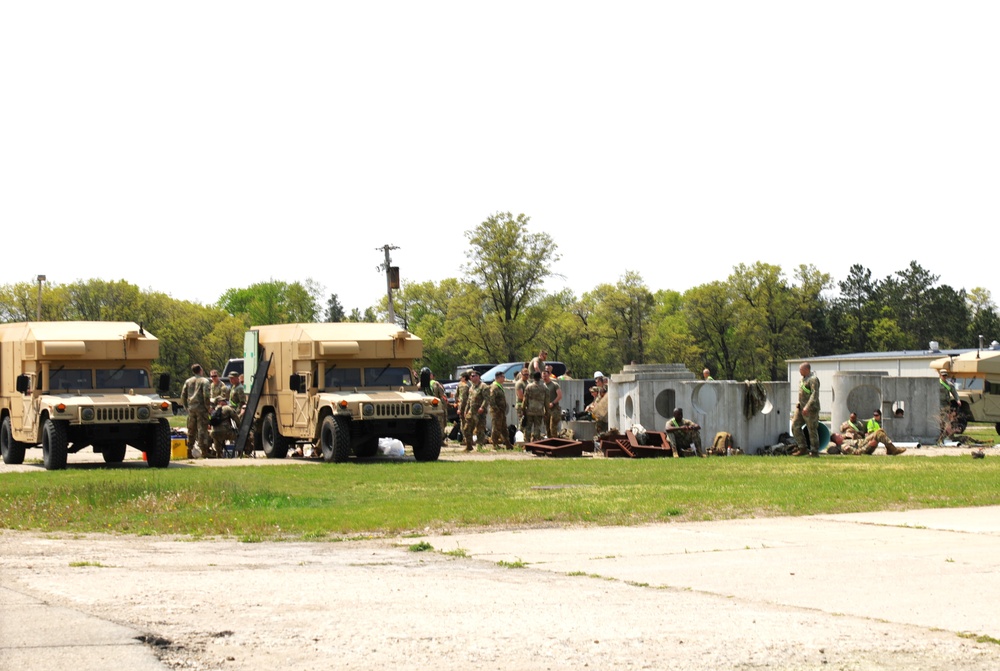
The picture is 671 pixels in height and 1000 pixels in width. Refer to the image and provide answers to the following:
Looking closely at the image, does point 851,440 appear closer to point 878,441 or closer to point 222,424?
point 878,441

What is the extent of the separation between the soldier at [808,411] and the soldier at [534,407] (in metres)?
5.23

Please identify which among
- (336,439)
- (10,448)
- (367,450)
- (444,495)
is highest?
(336,439)

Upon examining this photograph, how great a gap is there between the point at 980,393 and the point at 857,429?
10.7m

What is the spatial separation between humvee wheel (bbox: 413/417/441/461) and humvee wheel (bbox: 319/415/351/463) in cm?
123

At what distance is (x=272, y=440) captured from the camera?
85.0 ft

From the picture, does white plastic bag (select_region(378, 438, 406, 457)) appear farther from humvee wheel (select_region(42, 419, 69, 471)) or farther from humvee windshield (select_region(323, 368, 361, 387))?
humvee wheel (select_region(42, 419, 69, 471))

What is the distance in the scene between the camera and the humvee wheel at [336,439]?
2305 centimetres

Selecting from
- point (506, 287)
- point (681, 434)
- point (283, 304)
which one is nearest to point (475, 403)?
point (681, 434)

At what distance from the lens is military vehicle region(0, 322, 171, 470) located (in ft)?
72.2

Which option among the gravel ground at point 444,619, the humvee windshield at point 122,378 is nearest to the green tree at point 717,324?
the humvee windshield at point 122,378

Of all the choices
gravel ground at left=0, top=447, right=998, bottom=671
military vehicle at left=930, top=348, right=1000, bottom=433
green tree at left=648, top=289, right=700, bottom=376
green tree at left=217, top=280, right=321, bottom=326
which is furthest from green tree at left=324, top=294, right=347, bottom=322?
gravel ground at left=0, top=447, right=998, bottom=671

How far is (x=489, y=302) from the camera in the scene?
76.1 m

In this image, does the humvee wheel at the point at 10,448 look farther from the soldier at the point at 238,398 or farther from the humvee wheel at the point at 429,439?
the humvee wheel at the point at 429,439

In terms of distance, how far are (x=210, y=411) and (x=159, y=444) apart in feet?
13.0
